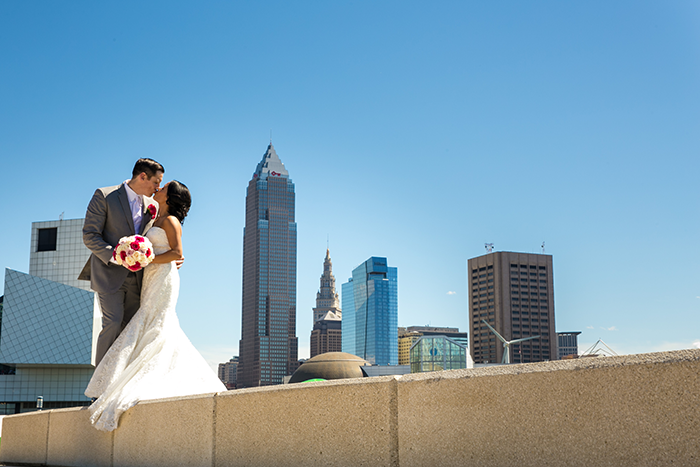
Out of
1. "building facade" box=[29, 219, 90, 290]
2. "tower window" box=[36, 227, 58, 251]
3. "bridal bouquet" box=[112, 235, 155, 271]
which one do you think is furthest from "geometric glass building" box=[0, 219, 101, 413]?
"bridal bouquet" box=[112, 235, 155, 271]

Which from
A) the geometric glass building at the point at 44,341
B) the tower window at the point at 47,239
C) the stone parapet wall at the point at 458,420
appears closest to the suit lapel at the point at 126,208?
the stone parapet wall at the point at 458,420

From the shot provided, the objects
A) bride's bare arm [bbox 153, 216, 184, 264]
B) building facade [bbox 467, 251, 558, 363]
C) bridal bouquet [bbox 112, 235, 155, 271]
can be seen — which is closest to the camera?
bridal bouquet [bbox 112, 235, 155, 271]

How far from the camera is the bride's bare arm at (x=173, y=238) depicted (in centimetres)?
500

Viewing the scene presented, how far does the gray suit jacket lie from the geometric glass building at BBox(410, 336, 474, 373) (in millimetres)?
82045

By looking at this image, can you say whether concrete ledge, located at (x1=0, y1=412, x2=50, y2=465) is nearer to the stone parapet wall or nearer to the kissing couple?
the kissing couple

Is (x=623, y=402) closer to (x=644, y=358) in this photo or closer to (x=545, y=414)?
(x=644, y=358)

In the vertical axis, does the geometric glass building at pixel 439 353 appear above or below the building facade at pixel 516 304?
below

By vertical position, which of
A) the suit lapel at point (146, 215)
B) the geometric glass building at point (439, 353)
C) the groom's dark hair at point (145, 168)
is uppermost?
the groom's dark hair at point (145, 168)

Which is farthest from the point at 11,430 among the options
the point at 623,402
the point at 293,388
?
the point at 623,402

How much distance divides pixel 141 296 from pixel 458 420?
3.29 m

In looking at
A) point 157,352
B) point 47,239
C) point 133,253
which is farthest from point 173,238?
point 47,239

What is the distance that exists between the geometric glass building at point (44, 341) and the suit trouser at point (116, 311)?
6640 centimetres

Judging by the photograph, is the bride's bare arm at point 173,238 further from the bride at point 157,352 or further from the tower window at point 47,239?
the tower window at point 47,239

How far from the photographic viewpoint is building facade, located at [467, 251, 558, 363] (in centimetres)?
16662
